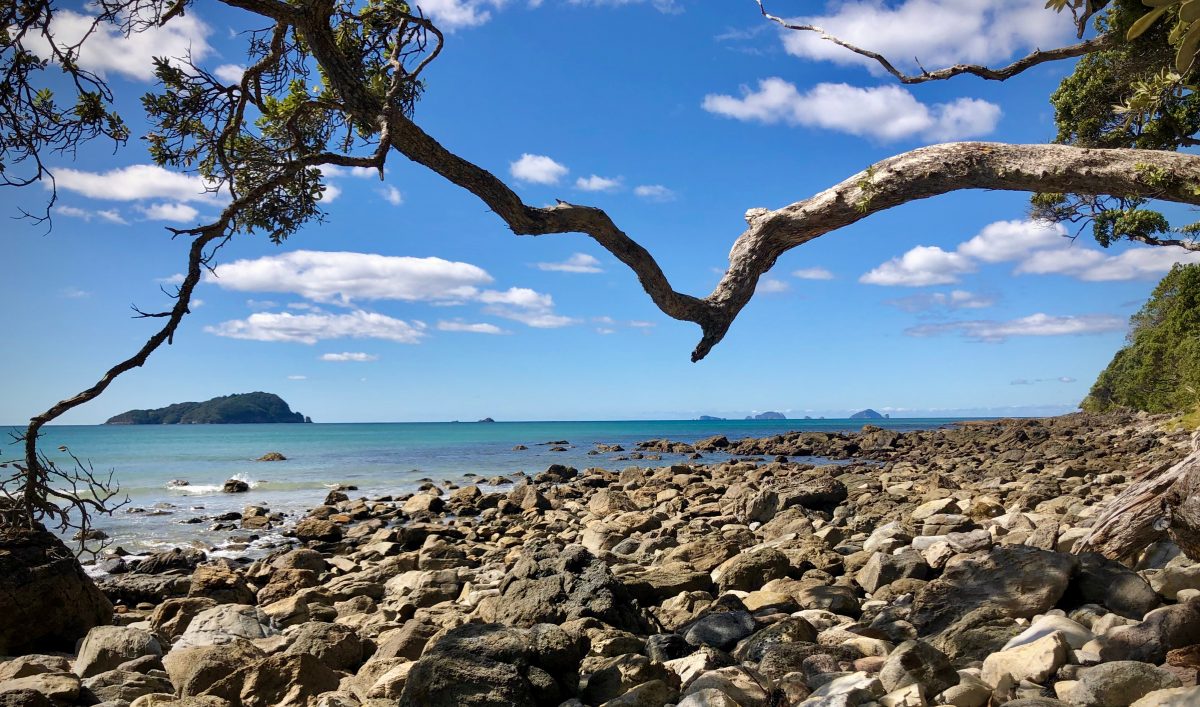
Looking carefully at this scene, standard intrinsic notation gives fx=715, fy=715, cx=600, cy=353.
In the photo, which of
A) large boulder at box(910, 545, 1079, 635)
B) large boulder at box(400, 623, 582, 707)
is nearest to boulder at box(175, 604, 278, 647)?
large boulder at box(400, 623, 582, 707)

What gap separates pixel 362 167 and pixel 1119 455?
21.6 meters

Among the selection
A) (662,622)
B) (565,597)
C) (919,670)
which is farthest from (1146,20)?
(662,622)

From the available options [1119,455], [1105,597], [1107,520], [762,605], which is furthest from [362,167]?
[1119,455]

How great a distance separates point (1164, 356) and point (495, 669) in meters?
42.4

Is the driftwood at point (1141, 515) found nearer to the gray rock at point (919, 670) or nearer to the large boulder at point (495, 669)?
the gray rock at point (919, 670)

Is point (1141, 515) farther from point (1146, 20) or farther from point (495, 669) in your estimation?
point (495, 669)

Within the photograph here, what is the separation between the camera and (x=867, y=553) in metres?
7.65

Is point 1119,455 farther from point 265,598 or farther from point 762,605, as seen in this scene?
point 265,598

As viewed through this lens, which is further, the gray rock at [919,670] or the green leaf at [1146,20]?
the gray rock at [919,670]

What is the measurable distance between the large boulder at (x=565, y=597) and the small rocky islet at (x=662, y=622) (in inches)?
0.8

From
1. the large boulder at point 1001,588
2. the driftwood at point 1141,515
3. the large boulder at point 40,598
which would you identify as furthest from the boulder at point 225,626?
the driftwood at point 1141,515

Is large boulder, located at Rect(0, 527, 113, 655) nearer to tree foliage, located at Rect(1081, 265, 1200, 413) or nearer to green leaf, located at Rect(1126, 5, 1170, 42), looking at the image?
green leaf, located at Rect(1126, 5, 1170, 42)

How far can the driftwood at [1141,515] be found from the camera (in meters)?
4.98

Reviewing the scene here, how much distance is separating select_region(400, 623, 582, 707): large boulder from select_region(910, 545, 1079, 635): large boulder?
254cm
